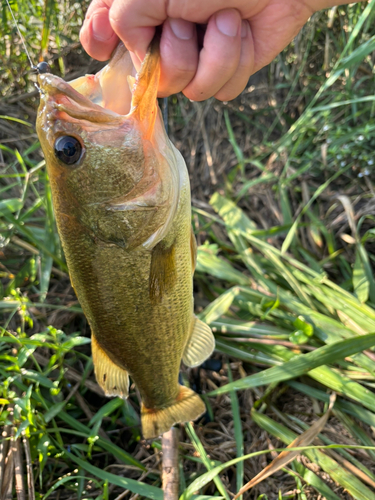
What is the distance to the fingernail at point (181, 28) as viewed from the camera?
5.24ft

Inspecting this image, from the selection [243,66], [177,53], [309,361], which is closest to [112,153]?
[177,53]

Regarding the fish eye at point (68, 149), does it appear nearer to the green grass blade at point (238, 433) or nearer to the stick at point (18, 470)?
the stick at point (18, 470)

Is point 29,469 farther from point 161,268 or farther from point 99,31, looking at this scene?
point 99,31

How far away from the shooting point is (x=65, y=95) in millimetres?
1497

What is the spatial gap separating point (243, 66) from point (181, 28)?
1.32 ft

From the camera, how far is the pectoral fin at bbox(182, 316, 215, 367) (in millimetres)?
2135

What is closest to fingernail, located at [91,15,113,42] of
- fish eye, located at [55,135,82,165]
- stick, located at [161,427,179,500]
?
fish eye, located at [55,135,82,165]

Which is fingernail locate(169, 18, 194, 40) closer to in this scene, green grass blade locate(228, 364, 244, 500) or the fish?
the fish

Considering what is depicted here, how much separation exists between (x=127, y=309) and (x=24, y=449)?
55.2 inches

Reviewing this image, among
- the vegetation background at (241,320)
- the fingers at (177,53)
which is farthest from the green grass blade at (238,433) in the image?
the fingers at (177,53)

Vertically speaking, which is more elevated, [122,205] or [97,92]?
[97,92]

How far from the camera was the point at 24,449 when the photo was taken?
8.02 ft

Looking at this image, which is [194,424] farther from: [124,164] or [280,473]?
[124,164]

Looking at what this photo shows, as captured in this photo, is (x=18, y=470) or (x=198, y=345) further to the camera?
(x=18, y=470)
